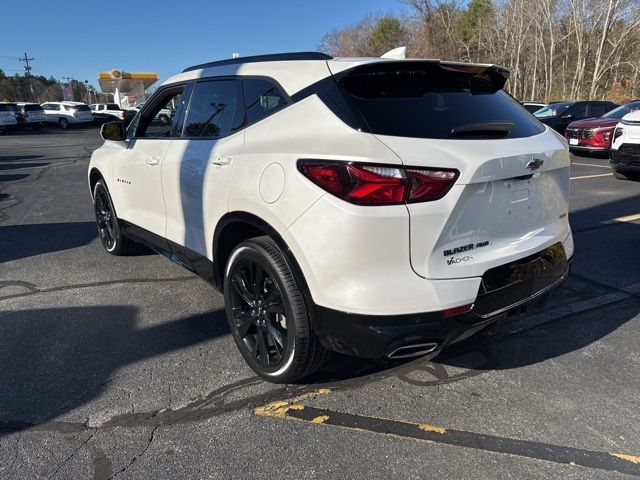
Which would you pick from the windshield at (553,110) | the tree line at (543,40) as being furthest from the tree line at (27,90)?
the windshield at (553,110)

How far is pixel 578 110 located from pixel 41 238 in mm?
16886

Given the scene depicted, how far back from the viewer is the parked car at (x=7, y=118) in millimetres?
27484

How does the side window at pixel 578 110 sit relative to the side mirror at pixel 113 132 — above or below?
below

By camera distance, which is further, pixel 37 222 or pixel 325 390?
pixel 37 222

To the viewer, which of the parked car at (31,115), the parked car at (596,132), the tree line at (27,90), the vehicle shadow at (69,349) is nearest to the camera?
the vehicle shadow at (69,349)

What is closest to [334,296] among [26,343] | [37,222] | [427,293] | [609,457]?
[427,293]

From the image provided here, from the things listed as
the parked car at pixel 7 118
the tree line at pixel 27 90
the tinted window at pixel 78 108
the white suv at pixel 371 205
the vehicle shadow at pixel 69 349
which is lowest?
the vehicle shadow at pixel 69 349

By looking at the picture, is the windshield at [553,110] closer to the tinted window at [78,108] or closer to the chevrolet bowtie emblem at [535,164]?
the chevrolet bowtie emblem at [535,164]

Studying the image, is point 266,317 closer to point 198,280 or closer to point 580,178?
point 198,280

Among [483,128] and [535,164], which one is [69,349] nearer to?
[483,128]

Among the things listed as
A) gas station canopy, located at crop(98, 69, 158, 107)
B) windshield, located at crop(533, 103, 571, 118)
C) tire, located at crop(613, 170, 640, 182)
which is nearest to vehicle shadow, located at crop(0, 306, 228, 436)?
tire, located at crop(613, 170, 640, 182)

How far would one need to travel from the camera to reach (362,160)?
2.16 m

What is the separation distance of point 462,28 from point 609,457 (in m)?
44.3

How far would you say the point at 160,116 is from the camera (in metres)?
4.09
